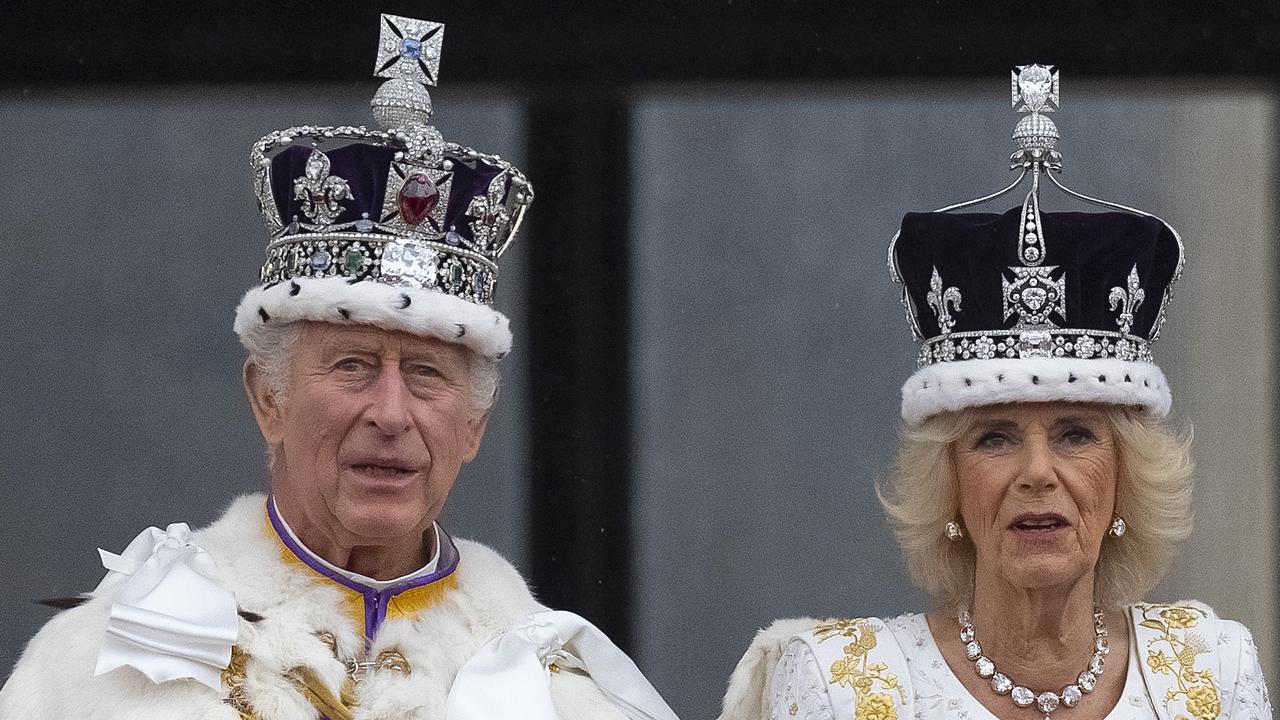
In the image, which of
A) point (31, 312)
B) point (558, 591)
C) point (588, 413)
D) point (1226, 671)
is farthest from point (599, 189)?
point (1226, 671)

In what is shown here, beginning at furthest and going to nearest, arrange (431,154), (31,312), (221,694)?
(31,312) → (431,154) → (221,694)

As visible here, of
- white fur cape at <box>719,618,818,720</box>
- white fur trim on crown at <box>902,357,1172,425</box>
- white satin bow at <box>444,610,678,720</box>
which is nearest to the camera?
white satin bow at <box>444,610,678,720</box>

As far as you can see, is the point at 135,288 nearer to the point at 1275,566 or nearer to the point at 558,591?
the point at 558,591

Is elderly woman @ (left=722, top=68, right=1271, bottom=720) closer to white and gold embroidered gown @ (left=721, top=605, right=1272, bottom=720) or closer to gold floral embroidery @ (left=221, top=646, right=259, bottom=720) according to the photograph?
white and gold embroidered gown @ (left=721, top=605, right=1272, bottom=720)

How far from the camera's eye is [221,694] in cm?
387

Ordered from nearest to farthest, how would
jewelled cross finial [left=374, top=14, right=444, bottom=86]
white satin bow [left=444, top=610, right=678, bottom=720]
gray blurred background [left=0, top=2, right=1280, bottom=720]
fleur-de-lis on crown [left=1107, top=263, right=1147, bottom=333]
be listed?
1. white satin bow [left=444, top=610, right=678, bottom=720]
2. fleur-de-lis on crown [left=1107, top=263, right=1147, bottom=333]
3. jewelled cross finial [left=374, top=14, right=444, bottom=86]
4. gray blurred background [left=0, top=2, right=1280, bottom=720]

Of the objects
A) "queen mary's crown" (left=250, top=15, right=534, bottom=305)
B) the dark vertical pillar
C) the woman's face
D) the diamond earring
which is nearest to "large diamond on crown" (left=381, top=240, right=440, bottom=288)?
"queen mary's crown" (left=250, top=15, right=534, bottom=305)

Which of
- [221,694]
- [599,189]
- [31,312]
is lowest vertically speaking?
[221,694]

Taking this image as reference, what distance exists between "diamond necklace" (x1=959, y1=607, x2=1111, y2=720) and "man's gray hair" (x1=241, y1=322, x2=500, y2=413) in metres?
1.09

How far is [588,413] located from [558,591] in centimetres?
51

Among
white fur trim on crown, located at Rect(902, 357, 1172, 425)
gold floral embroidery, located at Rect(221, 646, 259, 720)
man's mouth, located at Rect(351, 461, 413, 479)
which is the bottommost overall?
A: gold floral embroidery, located at Rect(221, 646, 259, 720)

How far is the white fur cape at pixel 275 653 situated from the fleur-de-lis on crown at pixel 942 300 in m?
1.02

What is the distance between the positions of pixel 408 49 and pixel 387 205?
41cm

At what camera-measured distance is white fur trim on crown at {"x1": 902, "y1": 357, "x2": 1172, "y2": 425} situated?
4.19 meters
